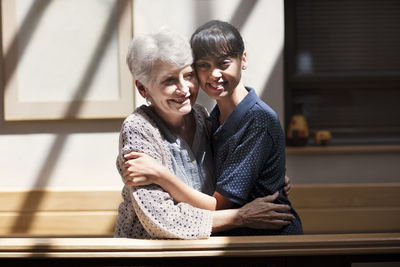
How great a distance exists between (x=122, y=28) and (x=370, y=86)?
5.63 ft

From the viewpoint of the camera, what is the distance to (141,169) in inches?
69.1

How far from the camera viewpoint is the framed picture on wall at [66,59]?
10.7ft

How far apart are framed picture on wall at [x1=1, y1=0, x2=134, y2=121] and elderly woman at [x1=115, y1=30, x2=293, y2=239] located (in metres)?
1.38

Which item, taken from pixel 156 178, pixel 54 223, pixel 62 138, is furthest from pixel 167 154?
pixel 54 223

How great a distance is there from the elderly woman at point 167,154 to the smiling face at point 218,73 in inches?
1.6

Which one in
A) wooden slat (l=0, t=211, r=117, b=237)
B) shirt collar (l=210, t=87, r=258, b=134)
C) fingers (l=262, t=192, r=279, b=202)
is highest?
shirt collar (l=210, t=87, r=258, b=134)

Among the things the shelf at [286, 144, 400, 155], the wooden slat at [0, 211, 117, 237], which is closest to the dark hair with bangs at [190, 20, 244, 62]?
the shelf at [286, 144, 400, 155]

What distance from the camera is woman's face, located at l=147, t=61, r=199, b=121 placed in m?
1.86

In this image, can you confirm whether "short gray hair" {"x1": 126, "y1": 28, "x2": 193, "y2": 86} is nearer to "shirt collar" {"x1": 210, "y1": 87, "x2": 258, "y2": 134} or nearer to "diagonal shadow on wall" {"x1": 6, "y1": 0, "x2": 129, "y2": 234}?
"shirt collar" {"x1": 210, "y1": 87, "x2": 258, "y2": 134}

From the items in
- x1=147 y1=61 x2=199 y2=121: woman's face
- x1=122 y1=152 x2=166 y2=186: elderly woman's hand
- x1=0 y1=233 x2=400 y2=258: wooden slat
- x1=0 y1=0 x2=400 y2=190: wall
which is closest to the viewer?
x1=0 y1=233 x2=400 y2=258: wooden slat

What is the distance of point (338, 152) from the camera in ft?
11.2

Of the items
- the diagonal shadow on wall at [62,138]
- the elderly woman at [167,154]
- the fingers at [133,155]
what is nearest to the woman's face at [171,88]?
the elderly woman at [167,154]

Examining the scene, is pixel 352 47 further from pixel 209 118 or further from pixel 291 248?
pixel 291 248

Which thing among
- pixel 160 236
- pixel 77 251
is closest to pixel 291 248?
pixel 160 236
